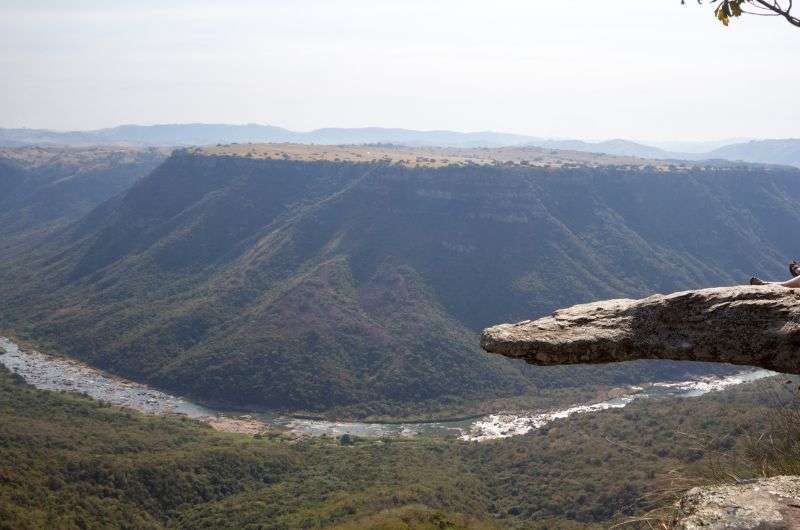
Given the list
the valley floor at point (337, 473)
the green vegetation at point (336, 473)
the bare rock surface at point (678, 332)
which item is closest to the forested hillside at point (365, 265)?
the valley floor at point (337, 473)

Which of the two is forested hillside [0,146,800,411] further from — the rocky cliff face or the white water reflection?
the rocky cliff face

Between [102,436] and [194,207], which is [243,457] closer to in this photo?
[102,436]

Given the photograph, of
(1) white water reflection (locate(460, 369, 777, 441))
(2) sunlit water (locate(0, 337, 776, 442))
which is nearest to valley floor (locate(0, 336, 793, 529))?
(1) white water reflection (locate(460, 369, 777, 441))

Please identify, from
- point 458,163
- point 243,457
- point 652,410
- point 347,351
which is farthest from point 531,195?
point 243,457

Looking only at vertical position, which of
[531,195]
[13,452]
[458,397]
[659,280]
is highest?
[531,195]

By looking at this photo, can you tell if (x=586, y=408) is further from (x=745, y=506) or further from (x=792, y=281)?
(x=745, y=506)

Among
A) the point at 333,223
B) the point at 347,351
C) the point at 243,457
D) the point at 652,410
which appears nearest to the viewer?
the point at 243,457

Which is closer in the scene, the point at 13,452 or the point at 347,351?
the point at 13,452
